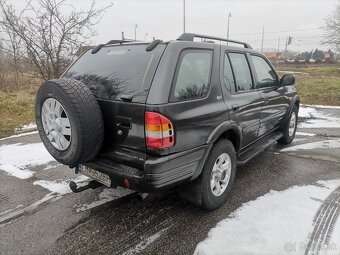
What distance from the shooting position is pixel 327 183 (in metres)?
3.92

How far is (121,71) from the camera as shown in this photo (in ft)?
9.32

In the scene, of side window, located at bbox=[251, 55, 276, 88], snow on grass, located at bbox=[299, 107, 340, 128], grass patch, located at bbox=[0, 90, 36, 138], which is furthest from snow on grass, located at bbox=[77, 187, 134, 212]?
snow on grass, located at bbox=[299, 107, 340, 128]

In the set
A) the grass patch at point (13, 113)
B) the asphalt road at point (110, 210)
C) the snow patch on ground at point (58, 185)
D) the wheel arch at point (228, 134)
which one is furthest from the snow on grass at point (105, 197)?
the grass patch at point (13, 113)

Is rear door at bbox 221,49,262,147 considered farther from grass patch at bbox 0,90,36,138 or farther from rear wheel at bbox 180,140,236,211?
grass patch at bbox 0,90,36,138

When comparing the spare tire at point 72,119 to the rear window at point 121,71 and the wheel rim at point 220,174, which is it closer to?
the rear window at point 121,71

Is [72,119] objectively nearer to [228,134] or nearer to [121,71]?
[121,71]

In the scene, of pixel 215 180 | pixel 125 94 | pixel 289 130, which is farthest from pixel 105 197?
pixel 289 130

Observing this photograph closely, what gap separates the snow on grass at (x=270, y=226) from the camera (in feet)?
8.51

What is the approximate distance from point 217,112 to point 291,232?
137cm

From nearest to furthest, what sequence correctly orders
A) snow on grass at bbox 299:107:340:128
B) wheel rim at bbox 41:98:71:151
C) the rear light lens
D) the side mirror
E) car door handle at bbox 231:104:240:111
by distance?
the rear light lens, wheel rim at bbox 41:98:71:151, car door handle at bbox 231:104:240:111, the side mirror, snow on grass at bbox 299:107:340:128

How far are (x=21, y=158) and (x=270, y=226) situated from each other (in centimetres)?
406

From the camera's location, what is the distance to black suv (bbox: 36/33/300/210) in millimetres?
2529

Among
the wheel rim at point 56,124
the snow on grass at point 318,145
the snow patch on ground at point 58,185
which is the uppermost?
the wheel rim at point 56,124

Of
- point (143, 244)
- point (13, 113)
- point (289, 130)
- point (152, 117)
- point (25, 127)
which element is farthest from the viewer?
point (13, 113)
